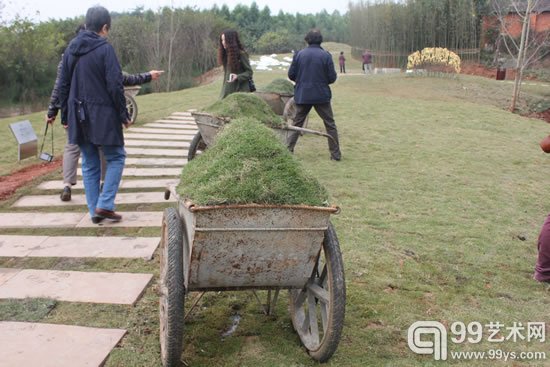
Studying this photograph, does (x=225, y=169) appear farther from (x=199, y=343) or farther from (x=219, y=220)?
(x=199, y=343)

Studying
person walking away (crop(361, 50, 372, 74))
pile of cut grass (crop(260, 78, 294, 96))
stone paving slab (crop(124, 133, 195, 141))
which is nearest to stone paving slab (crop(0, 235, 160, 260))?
stone paving slab (crop(124, 133, 195, 141))

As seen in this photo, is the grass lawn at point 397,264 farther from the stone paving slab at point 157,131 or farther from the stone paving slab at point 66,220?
the stone paving slab at point 157,131

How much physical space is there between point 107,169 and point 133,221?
1.92 ft

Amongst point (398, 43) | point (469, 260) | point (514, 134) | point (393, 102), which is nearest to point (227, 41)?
point (469, 260)

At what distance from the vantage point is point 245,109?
582 cm

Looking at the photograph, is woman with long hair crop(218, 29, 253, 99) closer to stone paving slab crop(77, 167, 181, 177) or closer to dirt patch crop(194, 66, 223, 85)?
stone paving slab crop(77, 167, 181, 177)

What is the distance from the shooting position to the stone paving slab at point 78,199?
228 inches

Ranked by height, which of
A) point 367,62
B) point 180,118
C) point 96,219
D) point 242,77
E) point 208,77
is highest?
point 242,77

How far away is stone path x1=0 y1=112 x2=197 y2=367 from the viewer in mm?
2982

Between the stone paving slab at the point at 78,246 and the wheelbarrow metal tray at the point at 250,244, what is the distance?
1.67 meters

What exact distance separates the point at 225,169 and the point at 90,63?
2321 mm

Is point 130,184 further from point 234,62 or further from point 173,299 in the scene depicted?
point 173,299

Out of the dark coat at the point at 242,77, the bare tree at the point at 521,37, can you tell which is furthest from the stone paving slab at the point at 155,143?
Result: the bare tree at the point at 521,37

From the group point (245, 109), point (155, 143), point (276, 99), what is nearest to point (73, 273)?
point (245, 109)
